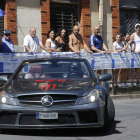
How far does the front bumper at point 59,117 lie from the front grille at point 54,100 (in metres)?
0.08

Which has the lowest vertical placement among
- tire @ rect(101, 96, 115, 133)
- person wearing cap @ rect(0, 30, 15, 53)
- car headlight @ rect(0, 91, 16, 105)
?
tire @ rect(101, 96, 115, 133)

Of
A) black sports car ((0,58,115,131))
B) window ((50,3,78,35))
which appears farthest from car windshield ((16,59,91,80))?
window ((50,3,78,35))

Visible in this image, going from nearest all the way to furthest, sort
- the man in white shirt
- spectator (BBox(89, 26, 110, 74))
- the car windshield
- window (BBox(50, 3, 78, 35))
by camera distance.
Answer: the car windshield, the man in white shirt, spectator (BBox(89, 26, 110, 74)), window (BBox(50, 3, 78, 35))

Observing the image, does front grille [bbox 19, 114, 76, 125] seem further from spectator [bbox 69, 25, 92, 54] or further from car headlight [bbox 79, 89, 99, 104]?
spectator [bbox 69, 25, 92, 54]

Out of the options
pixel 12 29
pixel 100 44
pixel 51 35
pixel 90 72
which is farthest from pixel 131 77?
pixel 90 72

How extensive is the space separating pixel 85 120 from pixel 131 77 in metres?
9.03

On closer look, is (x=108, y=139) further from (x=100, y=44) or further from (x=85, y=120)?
(x=100, y=44)

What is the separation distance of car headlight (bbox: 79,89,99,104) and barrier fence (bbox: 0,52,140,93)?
6.65m

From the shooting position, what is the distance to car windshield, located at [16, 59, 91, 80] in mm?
8086

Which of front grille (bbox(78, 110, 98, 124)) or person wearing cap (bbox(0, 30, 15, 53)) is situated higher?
person wearing cap (bbox(0, 30, 15, 53))

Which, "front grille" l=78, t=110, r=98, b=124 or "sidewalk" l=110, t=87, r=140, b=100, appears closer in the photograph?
"front grille" l=78, t=110, r=98, b=124

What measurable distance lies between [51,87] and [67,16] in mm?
13845

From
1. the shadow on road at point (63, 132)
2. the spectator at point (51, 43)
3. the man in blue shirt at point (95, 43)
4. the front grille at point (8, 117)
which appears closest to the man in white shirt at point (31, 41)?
the spectator at point (51, 43)

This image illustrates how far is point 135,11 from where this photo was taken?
76.1ft
